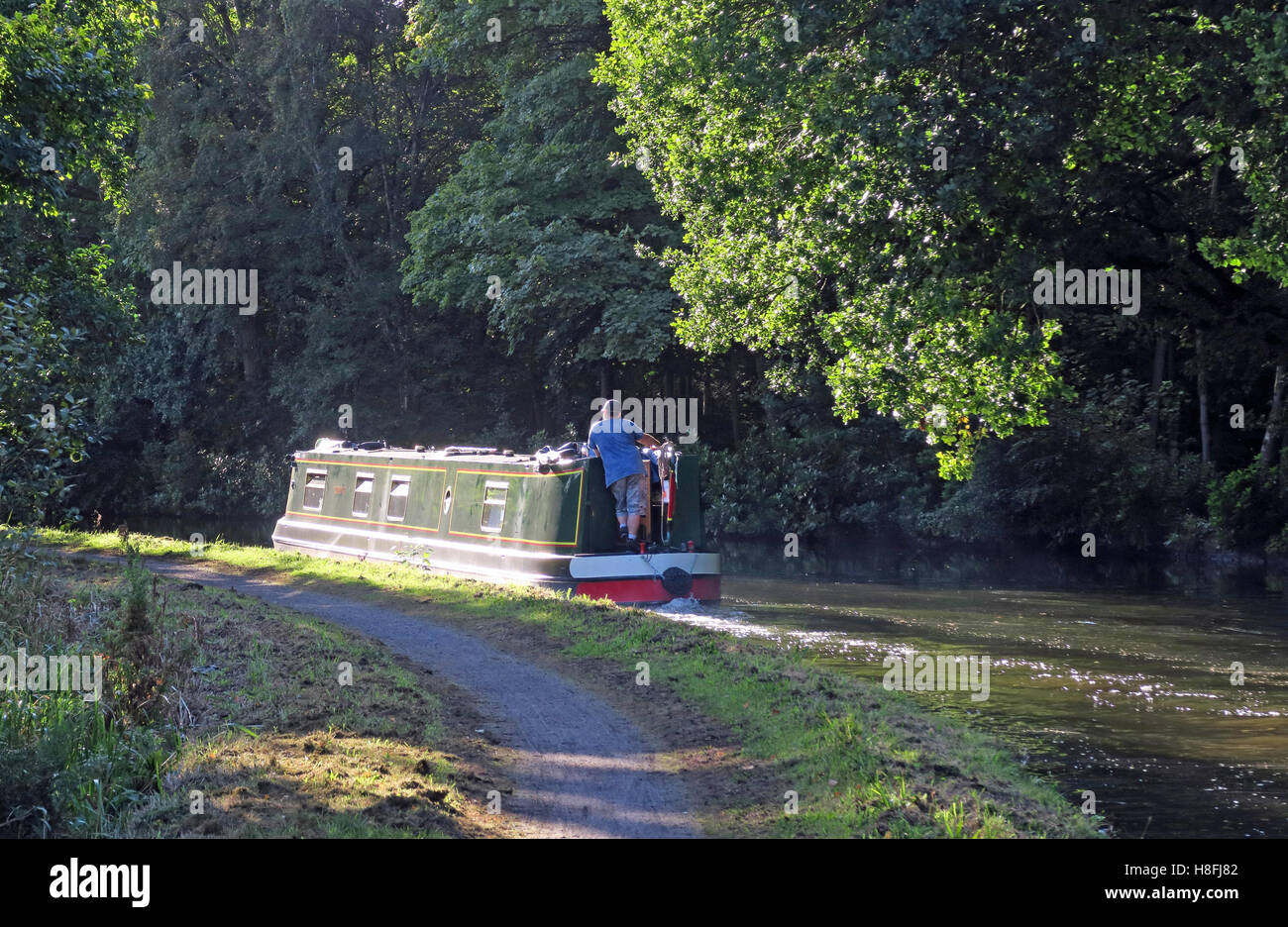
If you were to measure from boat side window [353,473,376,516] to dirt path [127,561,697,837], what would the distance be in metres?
7.91

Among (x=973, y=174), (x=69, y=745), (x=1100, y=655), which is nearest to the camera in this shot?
(x=69, y=745)

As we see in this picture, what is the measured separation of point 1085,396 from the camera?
27.6 meters

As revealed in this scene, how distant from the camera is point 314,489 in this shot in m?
23.9

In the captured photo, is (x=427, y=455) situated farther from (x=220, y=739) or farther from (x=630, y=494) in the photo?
(x=220, y=739)

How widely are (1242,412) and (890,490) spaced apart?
7965 mm

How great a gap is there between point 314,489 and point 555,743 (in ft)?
54.2

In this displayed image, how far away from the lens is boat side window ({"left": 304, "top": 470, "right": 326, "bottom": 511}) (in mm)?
23542

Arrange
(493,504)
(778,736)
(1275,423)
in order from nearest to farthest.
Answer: (778,736) → (493,504) → (1275,423)

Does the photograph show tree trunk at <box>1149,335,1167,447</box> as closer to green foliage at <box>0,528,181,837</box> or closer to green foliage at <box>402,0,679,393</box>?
green foliage at <box>402,0,679,393</box>

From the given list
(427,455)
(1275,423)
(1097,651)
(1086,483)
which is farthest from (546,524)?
(1275,423)

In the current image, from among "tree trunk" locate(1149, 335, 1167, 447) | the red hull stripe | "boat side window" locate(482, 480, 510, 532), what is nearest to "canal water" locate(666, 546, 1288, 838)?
the red hull stripe

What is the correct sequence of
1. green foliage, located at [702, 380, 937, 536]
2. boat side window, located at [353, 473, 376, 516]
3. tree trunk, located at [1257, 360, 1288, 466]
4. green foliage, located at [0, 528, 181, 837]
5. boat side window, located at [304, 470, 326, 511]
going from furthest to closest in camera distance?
1. green foliage, located at [702, 380, 937, 536]
2. boat side window, located at [304, 470, 326, 511]
3. tree trunk, located at [1257, 360, 1288, 466]
4. boat side window, located at [353, 473, 376, 516]
5. green foliage, located at [0, 528, 181, 837]

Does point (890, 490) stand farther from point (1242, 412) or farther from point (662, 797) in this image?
point (662, 797)

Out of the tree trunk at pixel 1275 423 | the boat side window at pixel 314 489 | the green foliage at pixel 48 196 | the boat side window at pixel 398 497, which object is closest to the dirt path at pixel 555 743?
the green foliage at pixel 48 196
